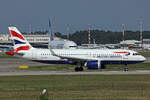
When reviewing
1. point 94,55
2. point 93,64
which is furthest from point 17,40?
point 93,64

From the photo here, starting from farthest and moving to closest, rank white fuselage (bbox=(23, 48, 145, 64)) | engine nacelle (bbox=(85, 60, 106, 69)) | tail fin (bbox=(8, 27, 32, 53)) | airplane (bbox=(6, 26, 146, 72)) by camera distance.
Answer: tail fin (bbox=(8, 27, 32, 53)) → white fuselage (bbox=(23, 48, 145, 64)) → airplane (bbox=(6, 26, 146, 72)) → engine nacelle (bbox=(85, 60, 106, 69))

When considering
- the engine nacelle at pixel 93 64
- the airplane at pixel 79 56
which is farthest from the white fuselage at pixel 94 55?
the engine nacelle at pixel 93 64

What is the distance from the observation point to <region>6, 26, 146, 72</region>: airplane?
5666 cm

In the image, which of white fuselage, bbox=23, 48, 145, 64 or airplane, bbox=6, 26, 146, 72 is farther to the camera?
white fuselage, bbox=23, 48, 145, 64

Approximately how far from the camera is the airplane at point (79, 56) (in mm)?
56656

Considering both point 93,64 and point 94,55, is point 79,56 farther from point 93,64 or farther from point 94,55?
point 93,64

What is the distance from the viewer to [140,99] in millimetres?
25984

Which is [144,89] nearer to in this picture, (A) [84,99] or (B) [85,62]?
(A) [84,99]

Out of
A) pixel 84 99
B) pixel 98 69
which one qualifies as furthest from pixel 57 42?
pixel 84 99

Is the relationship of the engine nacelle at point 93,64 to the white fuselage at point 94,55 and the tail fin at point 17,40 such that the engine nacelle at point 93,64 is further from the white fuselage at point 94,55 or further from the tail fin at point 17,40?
the tail fin at point 17,40

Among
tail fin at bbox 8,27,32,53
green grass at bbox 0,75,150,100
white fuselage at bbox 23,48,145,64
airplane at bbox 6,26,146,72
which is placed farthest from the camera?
tail fin at bbox 8,27,32,53

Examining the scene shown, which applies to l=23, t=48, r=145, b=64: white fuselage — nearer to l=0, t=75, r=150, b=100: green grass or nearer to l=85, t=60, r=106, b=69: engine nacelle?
l=85, t=60, r=106, b=69: engine nacelle

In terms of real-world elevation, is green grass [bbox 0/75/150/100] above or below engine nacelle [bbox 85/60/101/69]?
below

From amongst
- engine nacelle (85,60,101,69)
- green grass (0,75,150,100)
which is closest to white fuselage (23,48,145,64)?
engine nacelle (85,60,101,69)
